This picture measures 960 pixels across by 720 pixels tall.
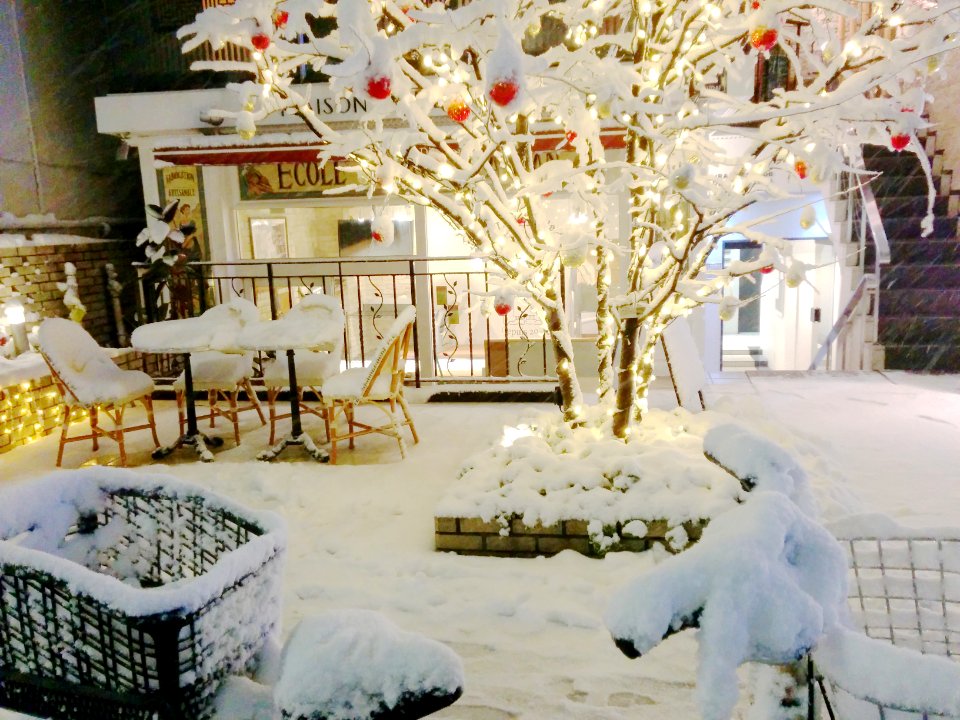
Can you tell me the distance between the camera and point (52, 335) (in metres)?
4.79

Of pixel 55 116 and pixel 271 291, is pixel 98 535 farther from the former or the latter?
pixel 55 116

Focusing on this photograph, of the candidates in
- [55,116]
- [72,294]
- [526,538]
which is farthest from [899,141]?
[55,116]

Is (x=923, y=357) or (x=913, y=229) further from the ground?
(x=913, y=229)

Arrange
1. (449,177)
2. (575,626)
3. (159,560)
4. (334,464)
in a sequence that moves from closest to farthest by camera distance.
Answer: (159,560) < (575,626) < (449,177) < (334,464)

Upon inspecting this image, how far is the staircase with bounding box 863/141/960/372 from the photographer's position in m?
6.84

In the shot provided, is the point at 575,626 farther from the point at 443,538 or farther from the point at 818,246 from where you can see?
the point at 818,246

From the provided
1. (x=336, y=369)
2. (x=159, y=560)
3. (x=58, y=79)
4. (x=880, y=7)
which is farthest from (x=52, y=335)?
(x=58, y=79)

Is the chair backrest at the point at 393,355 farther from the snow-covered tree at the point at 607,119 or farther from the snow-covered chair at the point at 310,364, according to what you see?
the snow-covered tree at the point at 607,119

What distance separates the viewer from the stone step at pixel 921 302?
6.95m

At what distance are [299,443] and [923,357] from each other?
5.81m

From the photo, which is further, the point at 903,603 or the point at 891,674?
the point at 903,603

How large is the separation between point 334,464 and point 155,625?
3.33 meters

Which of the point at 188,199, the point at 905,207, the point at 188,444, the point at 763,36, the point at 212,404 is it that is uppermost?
the point at 763,36

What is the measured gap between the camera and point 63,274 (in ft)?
28.3
